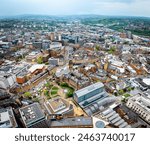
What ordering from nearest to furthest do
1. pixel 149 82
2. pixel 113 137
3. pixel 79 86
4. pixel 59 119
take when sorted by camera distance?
1. pixel 113 137
2. pixel 59 119
3. pixel 79 86
4. pixel 149 82

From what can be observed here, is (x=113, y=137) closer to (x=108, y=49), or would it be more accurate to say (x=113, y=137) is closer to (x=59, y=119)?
(x=59, y=119)

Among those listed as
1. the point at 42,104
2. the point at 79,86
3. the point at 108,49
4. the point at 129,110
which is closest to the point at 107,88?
the point at 79,86

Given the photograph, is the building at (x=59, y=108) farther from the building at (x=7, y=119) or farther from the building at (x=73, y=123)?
the building at (x=7, y=119)

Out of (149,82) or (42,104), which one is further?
(149,82)

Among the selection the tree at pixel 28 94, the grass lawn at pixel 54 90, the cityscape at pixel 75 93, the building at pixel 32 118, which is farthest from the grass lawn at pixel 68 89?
the building at pixel 32 118

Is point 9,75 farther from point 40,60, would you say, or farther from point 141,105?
point 141,105

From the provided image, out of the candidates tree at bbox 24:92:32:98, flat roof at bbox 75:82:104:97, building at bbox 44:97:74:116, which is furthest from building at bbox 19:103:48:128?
flat roof at bbox 75:82:104:97

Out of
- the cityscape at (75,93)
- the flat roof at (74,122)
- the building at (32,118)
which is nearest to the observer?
the building at (32,118)

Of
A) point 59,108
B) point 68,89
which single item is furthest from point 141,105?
point 68,89
